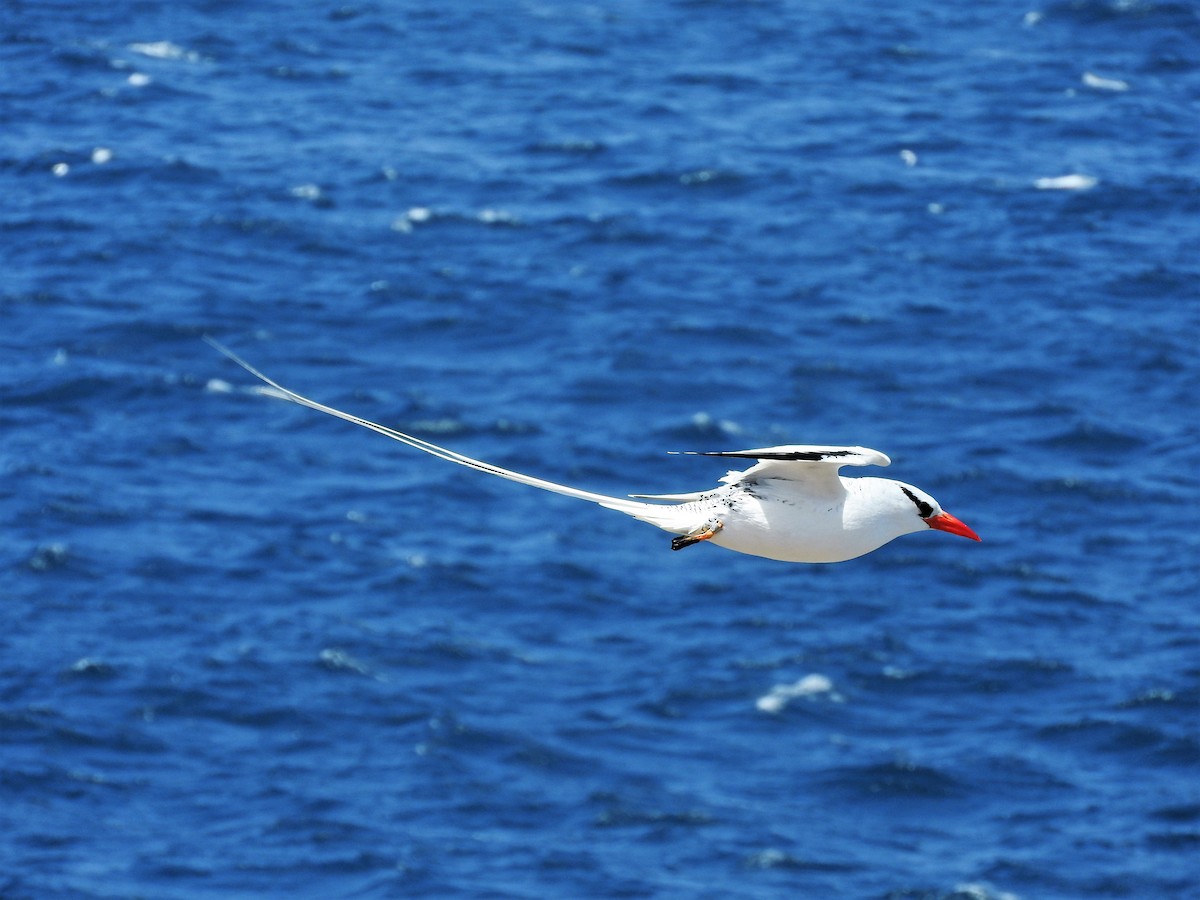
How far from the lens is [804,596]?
6900cm

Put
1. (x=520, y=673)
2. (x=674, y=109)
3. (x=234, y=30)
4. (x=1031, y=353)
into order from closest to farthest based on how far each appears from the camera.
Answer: (x=520, y=673), (x=1031, y=353), (x=674, y=109), (x=234, y=30)

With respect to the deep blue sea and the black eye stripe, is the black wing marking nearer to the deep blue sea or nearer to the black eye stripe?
the black eye stripe

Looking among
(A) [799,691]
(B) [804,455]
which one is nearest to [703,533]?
(B) [804,455]

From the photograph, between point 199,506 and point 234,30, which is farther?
point 234,30

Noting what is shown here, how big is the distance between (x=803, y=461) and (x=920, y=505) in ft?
5.85

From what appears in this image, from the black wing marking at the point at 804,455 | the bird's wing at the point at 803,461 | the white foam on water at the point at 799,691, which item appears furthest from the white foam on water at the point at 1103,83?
the black wing marking at the point at 804,455

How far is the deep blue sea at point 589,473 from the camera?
60.8 m

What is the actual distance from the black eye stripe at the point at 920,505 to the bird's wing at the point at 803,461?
0.82 meters

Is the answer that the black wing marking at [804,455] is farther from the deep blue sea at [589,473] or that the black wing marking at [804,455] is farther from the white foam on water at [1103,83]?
the white foam on water at [1103,83]

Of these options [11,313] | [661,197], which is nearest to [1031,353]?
[661,197]

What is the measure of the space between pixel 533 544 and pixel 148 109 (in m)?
35.9

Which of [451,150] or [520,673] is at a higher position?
[451,150]

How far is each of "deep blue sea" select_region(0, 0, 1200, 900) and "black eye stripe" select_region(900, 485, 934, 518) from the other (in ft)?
140

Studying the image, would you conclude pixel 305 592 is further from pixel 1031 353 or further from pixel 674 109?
pixel 674 109
